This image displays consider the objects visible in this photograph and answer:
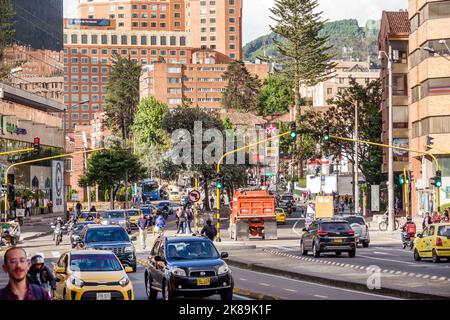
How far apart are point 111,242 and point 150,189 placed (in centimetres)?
11820

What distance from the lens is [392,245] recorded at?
54.1 meters

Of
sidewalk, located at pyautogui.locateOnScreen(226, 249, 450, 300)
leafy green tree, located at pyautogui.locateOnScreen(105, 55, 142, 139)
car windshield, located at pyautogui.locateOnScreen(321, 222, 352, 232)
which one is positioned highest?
leafy green tree, located at pyautogui.locateOnScreen(105, 55, 142, 139)

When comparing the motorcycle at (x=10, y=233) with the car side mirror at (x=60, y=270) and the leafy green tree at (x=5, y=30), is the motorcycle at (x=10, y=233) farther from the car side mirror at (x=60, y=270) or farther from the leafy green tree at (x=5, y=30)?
the leafy green tree at (x=5, y=30)

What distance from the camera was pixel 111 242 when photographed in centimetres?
3500

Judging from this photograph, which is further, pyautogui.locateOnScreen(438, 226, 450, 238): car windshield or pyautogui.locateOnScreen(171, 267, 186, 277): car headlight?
pyautogui.locateOnScreen(438, 226, 450, 238): car windshield

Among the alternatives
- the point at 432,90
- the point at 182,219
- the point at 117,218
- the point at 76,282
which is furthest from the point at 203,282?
the point at 432,90

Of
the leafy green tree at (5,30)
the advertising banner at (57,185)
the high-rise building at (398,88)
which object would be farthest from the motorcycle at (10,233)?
the advertising banner at (57,185)

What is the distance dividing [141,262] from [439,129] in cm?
4380

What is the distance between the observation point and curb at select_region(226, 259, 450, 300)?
24.1 metres

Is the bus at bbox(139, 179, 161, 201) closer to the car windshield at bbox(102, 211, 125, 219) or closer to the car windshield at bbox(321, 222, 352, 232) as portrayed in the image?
the car windshield at bbox(102, 211, 125, 219)

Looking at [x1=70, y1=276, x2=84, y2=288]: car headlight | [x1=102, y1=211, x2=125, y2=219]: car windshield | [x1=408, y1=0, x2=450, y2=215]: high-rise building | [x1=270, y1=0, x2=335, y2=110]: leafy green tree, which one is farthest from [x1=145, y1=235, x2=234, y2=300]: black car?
[x1=270, y1=0, x2=335, y2=110]: leafy green tree

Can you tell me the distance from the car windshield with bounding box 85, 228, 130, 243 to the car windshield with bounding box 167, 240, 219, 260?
1009 cm

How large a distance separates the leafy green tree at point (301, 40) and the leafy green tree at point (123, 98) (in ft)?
196

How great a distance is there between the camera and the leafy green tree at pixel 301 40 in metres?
135
